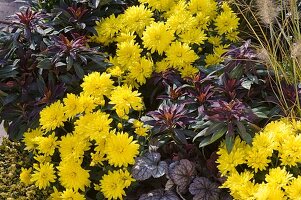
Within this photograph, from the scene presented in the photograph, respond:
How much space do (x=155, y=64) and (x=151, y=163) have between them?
25.4 inches

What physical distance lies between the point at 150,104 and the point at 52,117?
55 centimetres

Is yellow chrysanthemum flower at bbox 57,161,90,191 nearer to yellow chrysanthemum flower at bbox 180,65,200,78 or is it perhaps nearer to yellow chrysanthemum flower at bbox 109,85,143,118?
yellow chrysanthemum flower at bbox 109,85,143,118

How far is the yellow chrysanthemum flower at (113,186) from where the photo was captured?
7.98 ft

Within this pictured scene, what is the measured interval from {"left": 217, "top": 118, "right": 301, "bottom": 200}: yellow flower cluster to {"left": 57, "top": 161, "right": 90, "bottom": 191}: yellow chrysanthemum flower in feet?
2.01

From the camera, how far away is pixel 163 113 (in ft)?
8.20

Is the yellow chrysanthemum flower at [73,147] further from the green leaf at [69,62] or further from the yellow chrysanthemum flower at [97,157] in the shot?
the green leaf at [69,62]

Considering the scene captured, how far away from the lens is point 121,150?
243 cm

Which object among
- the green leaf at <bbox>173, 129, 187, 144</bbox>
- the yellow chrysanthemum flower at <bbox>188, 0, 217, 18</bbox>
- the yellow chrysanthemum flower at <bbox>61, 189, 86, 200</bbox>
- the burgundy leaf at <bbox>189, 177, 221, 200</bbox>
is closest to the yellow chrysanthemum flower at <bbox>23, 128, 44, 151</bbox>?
the yellow chrysanthemum flower at <bbox>61, 189, 86, 200</bbox>

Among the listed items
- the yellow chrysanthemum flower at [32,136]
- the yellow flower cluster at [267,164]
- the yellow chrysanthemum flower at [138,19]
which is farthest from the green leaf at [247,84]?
the yellow chrysanthemum flower at [32,136]

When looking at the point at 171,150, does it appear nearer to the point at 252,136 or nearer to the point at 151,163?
the point at 151,163

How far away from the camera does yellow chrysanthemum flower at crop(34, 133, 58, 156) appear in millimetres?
2592

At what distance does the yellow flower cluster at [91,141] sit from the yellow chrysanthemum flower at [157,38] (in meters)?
0.29

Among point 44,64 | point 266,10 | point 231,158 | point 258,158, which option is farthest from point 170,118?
point 44,64

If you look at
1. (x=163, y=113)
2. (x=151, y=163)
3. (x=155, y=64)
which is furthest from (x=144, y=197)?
(x=155, y=64)
